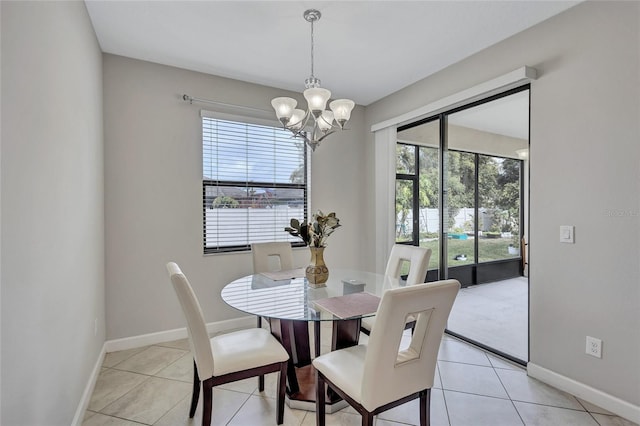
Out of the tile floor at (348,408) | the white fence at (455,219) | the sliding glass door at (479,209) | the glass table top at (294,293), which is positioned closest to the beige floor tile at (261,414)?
the tile floor at (348,408)

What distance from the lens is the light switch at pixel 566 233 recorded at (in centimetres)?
219

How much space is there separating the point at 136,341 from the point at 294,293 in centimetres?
179

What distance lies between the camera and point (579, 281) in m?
2.16

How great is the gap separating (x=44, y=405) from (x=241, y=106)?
2.81 metres

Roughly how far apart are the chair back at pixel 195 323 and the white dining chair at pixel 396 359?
592mm

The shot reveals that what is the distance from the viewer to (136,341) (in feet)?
9.66

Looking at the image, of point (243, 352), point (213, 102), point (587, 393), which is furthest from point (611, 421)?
point (213, 102)

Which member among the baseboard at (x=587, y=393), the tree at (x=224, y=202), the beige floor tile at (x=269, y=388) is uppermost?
the tree at (x=224, y=202)

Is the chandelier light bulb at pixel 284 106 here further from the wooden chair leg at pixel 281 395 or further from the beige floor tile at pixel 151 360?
the beige floor tile at pixel 151 360

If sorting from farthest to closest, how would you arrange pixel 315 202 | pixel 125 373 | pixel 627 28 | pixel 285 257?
1. pixel 315 202
2. pixel 285 257
3. pixel 125 373
4. pixel 627 28

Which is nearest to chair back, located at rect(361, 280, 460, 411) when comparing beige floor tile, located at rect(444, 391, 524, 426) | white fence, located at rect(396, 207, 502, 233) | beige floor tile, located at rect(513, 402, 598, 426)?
beige floor tile, located at rect(444, 391, 524, 426)

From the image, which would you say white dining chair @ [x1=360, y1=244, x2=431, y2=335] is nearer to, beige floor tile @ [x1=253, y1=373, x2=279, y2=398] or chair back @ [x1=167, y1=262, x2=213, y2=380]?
beige floor tile @ [x1=253, y1=373, x2=279, y2=398]

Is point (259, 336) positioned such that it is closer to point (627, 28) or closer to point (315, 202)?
point (315, 202)

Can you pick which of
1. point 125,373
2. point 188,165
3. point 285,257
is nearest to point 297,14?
point 188,165
